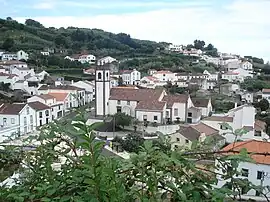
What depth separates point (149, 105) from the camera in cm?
2422

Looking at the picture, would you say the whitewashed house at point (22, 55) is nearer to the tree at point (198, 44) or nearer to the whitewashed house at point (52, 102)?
the whitewashed house at point (52, 102)

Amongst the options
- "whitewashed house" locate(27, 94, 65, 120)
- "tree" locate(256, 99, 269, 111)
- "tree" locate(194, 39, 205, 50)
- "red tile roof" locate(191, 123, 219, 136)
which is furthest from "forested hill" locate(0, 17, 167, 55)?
"red tile roof" locate(191, 123, 219, 136)

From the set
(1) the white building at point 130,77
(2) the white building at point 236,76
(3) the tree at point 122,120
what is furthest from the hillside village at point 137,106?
(2) the white building at point 236,76

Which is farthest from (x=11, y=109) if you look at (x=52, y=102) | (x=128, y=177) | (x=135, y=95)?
(x=128, y=177)

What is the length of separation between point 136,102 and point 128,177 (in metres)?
23.5

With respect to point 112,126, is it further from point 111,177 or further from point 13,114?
point 111,177

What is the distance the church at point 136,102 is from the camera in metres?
24.9

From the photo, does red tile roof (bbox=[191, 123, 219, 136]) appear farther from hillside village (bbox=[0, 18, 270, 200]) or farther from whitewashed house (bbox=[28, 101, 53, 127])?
whitewashed house (bbox=[28, 101, 53, 127])

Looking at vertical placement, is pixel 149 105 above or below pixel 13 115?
above

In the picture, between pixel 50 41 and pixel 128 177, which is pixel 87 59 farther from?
pixel 128 177

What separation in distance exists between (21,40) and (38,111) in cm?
4020

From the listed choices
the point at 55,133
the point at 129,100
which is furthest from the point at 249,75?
the point at 55,133

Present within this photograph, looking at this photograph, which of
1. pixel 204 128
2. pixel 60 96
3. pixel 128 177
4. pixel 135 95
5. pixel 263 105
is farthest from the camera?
pixel 263 105

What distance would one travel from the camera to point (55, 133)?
1.71 metres
